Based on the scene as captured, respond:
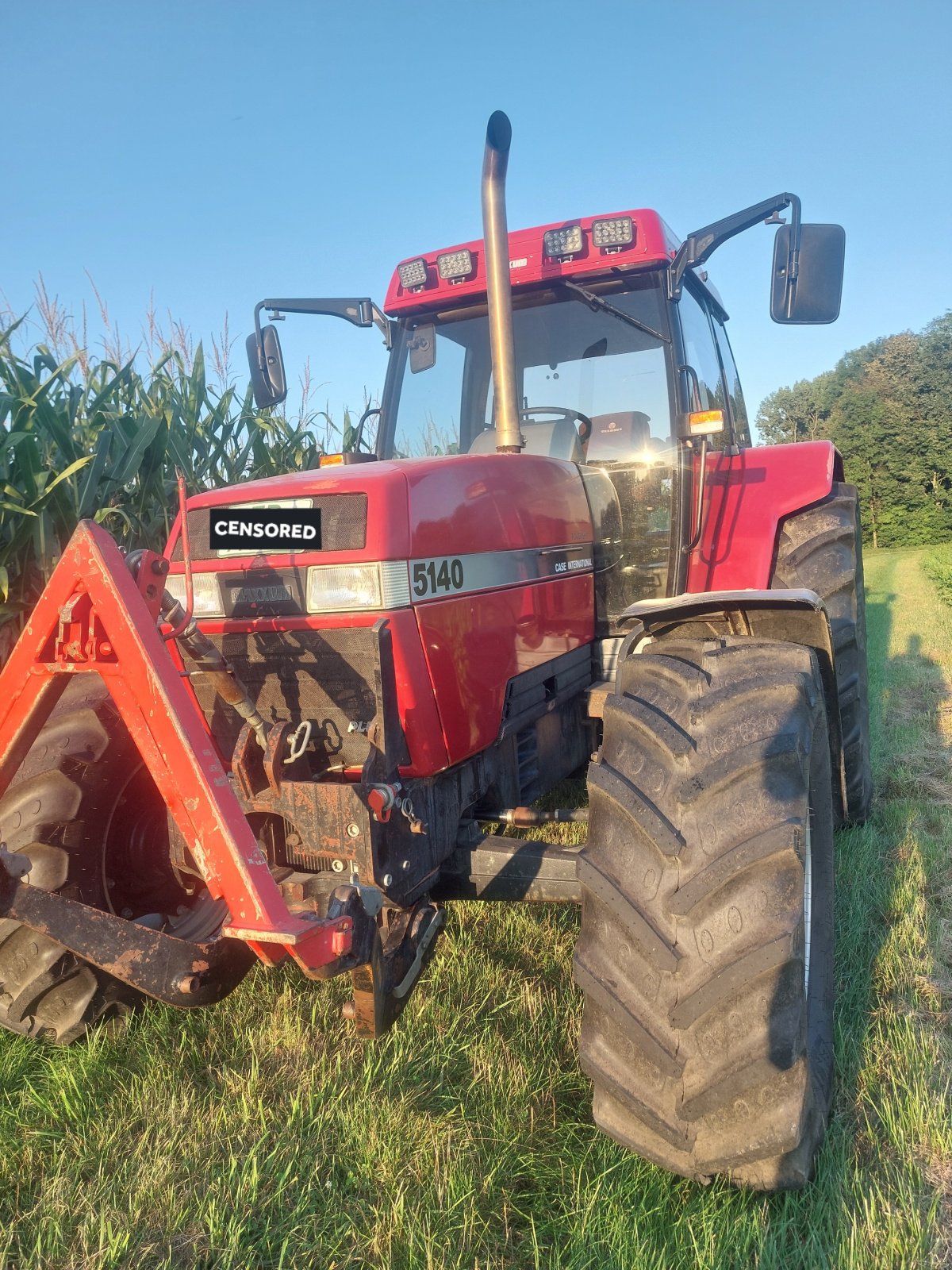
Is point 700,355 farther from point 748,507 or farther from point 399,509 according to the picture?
point 399,509

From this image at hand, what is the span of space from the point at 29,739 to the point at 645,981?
1.41 meters

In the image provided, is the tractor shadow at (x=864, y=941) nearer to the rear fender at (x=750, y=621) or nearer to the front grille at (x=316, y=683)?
the rear fender at (x=750, y=621)

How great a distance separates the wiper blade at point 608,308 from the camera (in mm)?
3156

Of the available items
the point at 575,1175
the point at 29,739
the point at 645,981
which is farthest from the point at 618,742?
the point at 29,739

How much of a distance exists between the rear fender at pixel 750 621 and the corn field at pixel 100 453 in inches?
91.3

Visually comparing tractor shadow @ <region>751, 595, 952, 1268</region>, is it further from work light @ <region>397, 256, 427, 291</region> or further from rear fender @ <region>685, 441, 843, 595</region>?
work light @ <region>397, 256, 427, 291</region>

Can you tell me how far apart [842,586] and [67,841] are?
2.68 metres

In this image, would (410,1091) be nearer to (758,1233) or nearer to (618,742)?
(758,1233)

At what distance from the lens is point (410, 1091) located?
2.10 metres

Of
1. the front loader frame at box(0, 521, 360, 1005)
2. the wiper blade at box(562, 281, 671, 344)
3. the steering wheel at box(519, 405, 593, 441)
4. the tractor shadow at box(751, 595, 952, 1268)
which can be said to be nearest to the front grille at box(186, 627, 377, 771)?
the front loader frame at box(0, 521, 360, 1005)

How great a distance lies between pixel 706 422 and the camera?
9.43ft

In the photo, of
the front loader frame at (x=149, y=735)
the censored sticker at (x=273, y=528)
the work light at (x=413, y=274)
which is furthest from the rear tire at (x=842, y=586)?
the front loader frame at (x=149, y=735)

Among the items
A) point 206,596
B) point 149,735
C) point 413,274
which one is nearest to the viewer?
point 149,735

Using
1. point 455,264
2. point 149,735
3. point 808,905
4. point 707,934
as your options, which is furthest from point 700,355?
point 149,735
